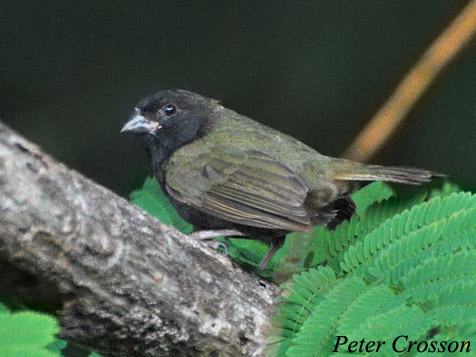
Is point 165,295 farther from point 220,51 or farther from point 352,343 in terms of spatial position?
point 220,51

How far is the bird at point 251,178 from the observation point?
3838mm

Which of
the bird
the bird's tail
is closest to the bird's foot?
the bird

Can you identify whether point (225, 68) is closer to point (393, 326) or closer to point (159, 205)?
point (159, 205)

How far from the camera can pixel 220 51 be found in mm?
5988

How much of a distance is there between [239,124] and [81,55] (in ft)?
5.61

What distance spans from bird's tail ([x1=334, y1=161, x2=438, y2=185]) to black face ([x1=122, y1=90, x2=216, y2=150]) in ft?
3.36

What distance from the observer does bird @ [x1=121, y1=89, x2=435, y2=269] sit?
151 inches

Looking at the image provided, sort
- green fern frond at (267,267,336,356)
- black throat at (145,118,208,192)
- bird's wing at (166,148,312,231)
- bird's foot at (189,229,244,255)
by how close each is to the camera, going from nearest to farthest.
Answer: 1. green fern frond at (267,267,336,356)
2. bird's wing at (166,148,312,231)
3. bird's foot at (189,229,244,255)
4. black throat at (145,118,208,192)

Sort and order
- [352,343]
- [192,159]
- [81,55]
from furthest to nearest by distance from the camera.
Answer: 1. [81,55]
2. [192,159]
3. [352,343]

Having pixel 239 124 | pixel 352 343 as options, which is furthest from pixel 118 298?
pixel 239 124

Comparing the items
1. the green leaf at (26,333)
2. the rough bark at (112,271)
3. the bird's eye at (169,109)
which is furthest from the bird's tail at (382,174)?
the green leaf at (26,333)

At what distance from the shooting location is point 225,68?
19.7 feet

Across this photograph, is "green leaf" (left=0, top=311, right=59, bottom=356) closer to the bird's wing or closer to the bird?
the bird

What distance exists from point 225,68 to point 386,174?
2320 mm
